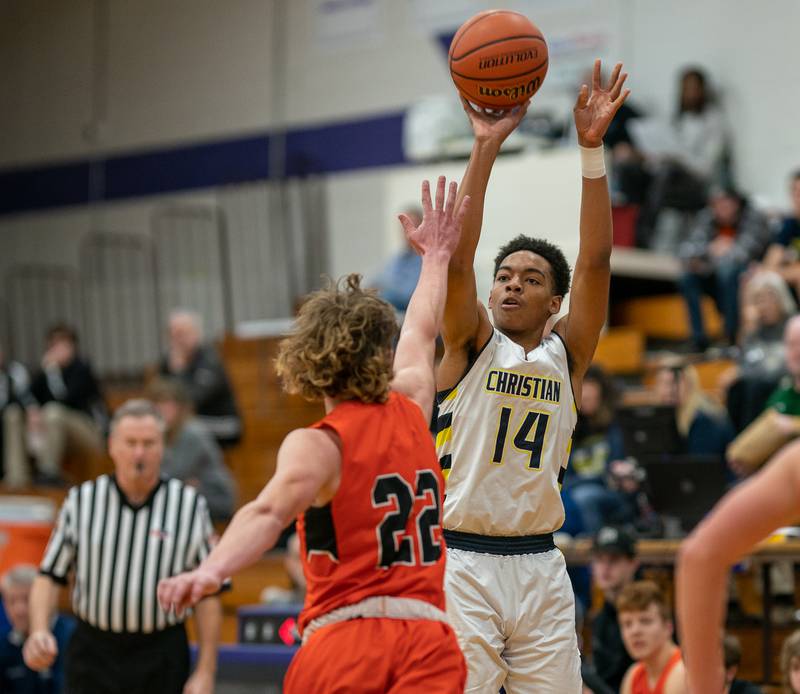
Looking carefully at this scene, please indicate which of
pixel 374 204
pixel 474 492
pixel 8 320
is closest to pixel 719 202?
pixel 374 204

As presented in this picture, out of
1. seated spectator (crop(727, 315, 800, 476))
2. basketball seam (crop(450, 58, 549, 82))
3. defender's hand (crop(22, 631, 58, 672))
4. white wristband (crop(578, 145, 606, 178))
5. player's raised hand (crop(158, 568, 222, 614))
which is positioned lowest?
defender's hand (crop(22, 631, 58, 672))

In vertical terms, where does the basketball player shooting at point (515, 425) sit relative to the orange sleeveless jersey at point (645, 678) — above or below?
above

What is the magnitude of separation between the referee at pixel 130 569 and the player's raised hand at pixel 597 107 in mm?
2614

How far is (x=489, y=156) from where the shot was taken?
450 cm

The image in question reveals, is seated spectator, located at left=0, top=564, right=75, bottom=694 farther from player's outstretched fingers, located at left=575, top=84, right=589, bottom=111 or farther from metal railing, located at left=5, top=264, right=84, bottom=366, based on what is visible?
metal railing, located at left=5, top=264, right=84, bottom=366

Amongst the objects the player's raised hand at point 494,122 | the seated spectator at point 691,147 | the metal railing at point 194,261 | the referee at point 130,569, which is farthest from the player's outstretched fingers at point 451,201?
the metal railing at point 194,261

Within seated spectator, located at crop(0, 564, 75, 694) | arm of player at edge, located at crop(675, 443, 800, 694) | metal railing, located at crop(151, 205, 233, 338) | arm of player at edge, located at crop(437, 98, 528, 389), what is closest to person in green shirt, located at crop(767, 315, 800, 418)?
arm of player at edge, located at crop(437, 98, 528, 389)

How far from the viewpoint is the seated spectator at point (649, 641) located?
20.0 feet

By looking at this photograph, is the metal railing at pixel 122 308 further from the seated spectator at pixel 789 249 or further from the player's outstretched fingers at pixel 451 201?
the player's outstretched fingers at pixel 451 201

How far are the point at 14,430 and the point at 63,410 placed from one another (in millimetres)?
560

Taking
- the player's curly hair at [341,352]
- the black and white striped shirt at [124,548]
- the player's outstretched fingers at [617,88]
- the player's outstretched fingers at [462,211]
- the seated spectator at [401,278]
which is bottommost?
the black and white striped shirt at [124,548]

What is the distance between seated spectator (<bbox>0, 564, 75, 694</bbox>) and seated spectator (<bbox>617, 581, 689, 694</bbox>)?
3648 millimetres

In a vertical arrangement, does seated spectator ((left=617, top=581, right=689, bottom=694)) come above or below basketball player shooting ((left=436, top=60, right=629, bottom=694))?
below

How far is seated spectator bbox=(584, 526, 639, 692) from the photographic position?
268 inches
